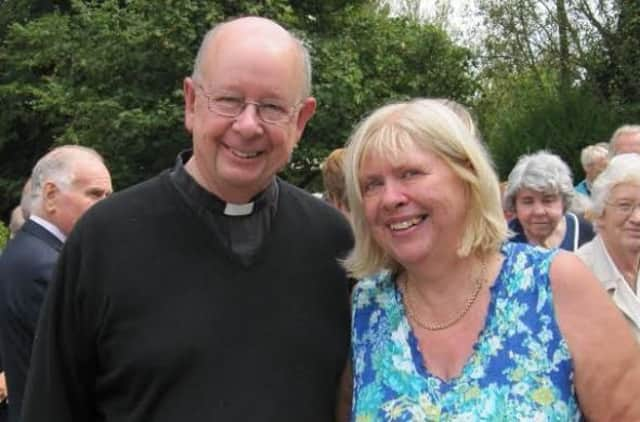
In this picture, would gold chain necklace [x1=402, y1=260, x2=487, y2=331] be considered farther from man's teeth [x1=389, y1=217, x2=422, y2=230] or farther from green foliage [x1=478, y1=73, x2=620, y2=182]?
green foliage [x1=478, y1=73, x2=620, y2=182]

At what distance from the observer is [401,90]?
22.5m

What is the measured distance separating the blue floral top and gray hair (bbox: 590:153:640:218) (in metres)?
1.94

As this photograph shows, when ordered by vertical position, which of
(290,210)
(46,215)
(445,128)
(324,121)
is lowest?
(324,121)

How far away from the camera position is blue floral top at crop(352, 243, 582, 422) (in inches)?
100

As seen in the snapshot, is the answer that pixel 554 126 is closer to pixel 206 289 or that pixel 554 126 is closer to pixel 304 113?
pixel 304 113


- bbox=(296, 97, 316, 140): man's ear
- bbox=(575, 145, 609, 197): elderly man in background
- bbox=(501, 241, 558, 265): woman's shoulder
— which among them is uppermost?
bbox=(296, 97, 316, 140): man's ear

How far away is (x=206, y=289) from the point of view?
2.52m

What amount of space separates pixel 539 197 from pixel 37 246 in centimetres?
311

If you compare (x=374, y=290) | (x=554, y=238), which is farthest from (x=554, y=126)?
(x=374, y=290)

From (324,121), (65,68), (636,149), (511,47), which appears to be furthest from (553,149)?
(65,68)

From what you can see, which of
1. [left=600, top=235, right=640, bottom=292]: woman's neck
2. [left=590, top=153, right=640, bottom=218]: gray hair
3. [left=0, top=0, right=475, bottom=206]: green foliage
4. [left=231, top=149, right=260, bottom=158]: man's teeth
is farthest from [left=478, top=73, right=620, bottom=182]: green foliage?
[left=231, top=149, right=260, bottom=158]: man's teeth

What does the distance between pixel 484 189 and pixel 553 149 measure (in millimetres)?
14946

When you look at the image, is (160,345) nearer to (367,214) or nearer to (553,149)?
(367,214)

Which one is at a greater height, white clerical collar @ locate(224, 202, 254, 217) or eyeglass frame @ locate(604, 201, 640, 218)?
white clerical collar @ locate(224, 202, 254, 217)
